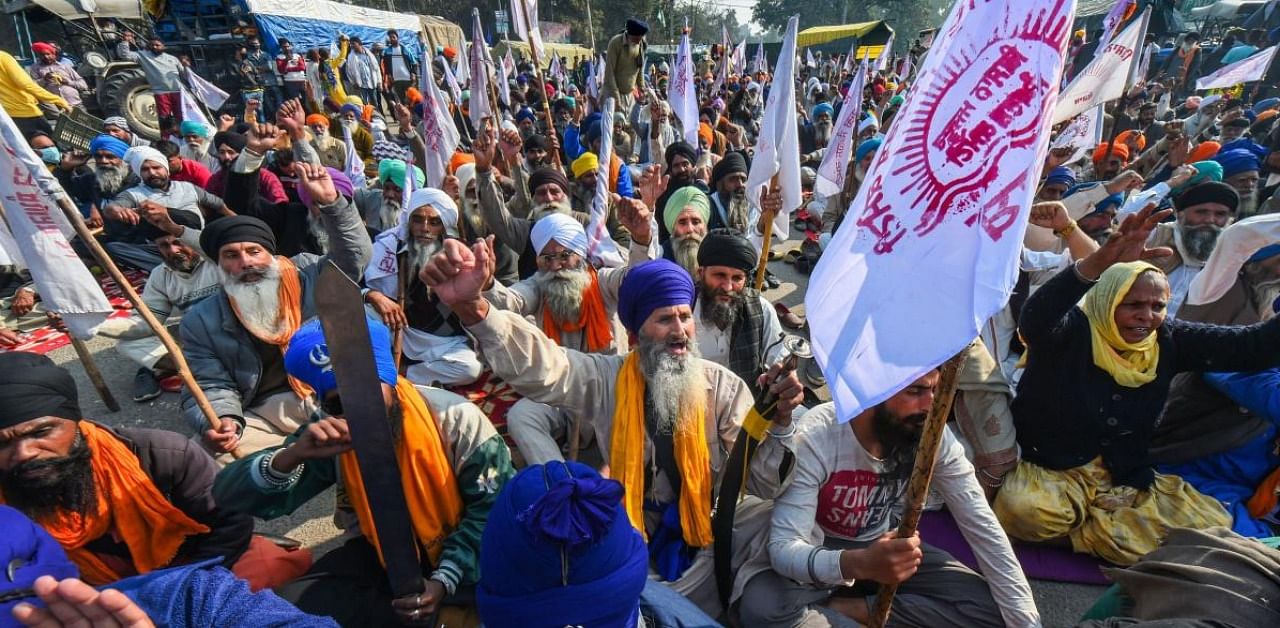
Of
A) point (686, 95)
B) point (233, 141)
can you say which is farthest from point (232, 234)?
point (686, 95)

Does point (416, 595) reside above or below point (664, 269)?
below

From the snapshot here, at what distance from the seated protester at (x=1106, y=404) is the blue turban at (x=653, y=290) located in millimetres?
1584

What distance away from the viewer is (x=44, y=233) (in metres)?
2.82

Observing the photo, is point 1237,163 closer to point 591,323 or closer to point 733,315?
point 733,315

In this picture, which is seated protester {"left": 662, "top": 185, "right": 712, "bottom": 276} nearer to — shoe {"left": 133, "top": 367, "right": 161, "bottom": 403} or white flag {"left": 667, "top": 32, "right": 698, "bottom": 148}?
white flag {"left": 667, "top": 32, "right": 698, "bottom": 148}

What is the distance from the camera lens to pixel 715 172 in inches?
246

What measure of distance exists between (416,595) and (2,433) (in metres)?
1.43

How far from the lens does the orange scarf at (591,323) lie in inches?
152

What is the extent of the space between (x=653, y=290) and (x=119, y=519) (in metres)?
2.14

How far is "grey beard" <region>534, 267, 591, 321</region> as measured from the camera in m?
3.84

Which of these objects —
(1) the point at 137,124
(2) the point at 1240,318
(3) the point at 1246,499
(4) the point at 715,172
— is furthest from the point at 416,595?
(1) the point at 137,124

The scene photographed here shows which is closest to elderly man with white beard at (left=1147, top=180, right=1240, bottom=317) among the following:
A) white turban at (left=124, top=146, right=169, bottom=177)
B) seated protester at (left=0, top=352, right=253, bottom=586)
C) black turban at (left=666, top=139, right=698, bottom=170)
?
black turban at (left=666, top=139, right=698, bottom=170)

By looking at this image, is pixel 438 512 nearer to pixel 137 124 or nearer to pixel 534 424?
pixel 534 424

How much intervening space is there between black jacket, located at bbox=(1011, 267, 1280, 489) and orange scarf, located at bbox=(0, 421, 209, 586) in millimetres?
3620
